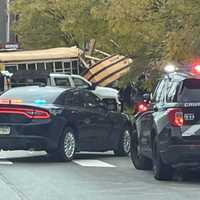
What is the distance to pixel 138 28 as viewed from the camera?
19.8 meters

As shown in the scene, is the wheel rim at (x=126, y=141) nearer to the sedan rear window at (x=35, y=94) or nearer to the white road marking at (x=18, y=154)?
the white road marking at (x=18, y=154)

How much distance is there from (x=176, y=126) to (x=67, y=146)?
417cm

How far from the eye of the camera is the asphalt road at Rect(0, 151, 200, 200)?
10.6 meters

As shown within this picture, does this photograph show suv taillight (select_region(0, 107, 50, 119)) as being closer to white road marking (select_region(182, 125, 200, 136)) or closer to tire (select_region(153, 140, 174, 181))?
tire (select_region(153, 140, 174, 181))

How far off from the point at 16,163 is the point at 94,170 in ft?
5.89

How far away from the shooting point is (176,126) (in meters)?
11.4

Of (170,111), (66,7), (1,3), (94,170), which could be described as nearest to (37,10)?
(66,7)

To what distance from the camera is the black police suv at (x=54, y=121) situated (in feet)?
48.3

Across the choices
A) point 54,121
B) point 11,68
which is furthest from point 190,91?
point 11,68

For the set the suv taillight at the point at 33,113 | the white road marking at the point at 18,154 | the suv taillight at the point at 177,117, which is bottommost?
the white road marking at the point at 18,154

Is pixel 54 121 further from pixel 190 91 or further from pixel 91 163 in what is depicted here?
pixel 190 91

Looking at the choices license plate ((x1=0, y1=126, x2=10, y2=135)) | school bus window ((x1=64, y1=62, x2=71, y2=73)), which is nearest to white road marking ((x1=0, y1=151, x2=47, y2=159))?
license plate ((x1=0, y1=126, x2=10, y2=135))

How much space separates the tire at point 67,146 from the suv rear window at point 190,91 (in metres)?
3.95

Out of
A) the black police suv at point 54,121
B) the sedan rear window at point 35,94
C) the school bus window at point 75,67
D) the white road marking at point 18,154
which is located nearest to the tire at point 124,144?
the black police suv at point 54,121
